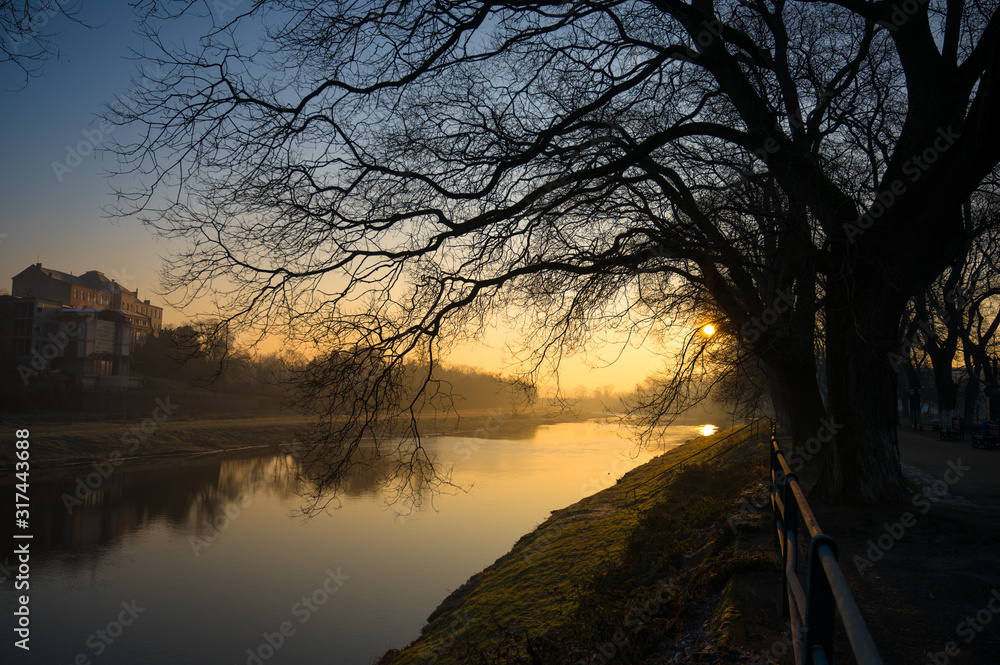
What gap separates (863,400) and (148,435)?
142 feet

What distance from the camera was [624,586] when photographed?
8211 mm

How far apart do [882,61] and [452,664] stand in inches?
416

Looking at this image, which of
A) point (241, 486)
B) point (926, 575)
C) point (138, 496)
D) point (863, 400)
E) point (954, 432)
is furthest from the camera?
point (241, 486)

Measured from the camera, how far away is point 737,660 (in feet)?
13.4

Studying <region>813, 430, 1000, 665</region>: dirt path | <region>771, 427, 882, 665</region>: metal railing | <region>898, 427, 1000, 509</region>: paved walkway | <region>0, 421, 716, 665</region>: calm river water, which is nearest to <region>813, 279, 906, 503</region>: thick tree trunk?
<region>813, 430, 1000, 665</region>: dirt path

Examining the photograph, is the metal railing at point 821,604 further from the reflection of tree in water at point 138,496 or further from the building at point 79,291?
the building at point 79,291

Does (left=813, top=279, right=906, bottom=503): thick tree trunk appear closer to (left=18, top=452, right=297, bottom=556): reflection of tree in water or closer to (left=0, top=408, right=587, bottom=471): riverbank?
(left=0, top=408, right=587, bottom=471): riverbank

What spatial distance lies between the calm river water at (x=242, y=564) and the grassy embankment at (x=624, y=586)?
2.10m

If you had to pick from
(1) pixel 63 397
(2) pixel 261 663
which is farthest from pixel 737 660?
(1) pixel 63 397

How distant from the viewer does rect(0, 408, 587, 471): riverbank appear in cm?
3356

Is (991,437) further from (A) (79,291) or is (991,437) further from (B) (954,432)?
(A) (79,291)

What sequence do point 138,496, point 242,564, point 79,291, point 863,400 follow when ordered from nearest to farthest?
point 863,400
point 242,564
point 138,496
point 79,291

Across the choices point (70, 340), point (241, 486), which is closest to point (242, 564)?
point (241, 486)

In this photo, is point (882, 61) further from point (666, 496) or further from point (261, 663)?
point (261, 663)
